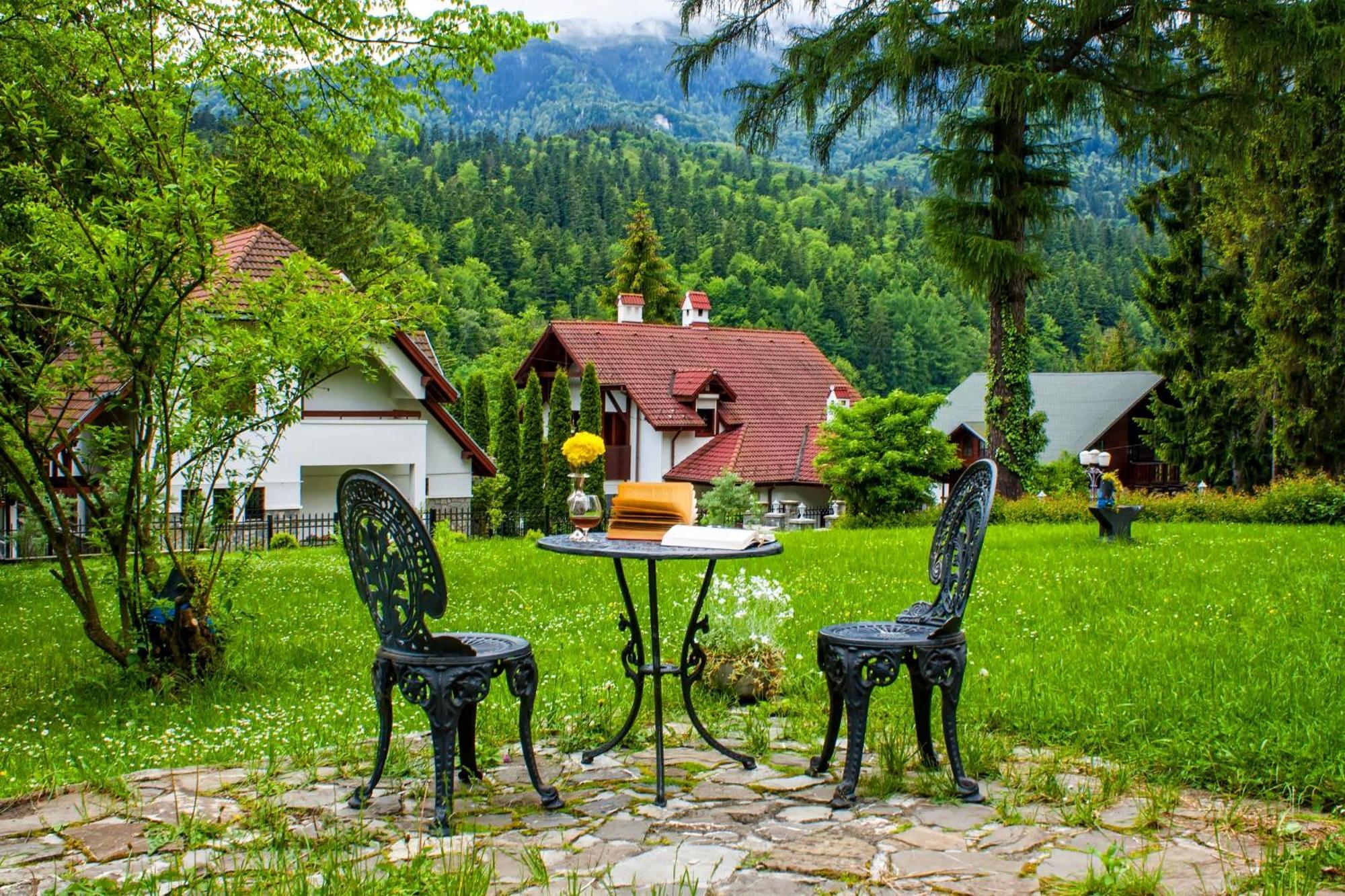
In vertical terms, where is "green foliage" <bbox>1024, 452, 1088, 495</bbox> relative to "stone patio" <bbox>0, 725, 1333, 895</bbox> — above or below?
above

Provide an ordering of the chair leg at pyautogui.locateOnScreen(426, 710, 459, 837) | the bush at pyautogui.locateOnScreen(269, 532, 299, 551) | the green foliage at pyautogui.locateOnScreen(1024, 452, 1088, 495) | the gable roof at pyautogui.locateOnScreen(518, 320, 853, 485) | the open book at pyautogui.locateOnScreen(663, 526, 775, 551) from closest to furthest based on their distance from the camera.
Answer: the chair leg at pyautogui.locateOnScreen(426, 710, 459, 837) → the open book at pyautogui.locateOnScreen(663, 526, 775, 551) → the bush at pyautogui.locateOnScreen(269, 532, 299, 551) → the green foliage at pyautogui.locateOnScreen(1024, 452, 1088, 495) → the gable roof at pyautogui.locateOnScreen(518, 320, 853, 485)

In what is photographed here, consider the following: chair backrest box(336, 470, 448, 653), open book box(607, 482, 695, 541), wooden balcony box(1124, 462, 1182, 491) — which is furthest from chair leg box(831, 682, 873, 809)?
wooden balcony box(1124, 462, 1182, 491)

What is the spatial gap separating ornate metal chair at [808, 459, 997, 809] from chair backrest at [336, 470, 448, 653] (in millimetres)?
1603

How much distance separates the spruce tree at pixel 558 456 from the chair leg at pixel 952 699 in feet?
90.5

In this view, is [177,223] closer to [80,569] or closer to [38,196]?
[38,196]

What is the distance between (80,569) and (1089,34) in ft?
58.4

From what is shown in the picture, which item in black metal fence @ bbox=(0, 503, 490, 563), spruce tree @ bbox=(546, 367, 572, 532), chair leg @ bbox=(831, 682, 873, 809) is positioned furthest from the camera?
spruce tree @ bbox=(546, 367, 572, 532)

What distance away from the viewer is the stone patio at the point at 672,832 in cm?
327

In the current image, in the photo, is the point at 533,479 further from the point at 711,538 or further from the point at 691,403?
the point at 711,538

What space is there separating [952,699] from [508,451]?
29.8 metres

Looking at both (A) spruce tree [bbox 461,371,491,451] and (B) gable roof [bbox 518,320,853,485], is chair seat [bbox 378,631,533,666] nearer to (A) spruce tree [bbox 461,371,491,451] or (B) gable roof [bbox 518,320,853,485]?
(B) gable roof [bbox 518,320,853,485]

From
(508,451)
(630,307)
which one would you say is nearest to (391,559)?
(508,451)

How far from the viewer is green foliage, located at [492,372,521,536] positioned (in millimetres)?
32781

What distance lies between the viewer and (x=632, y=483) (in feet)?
15.3
